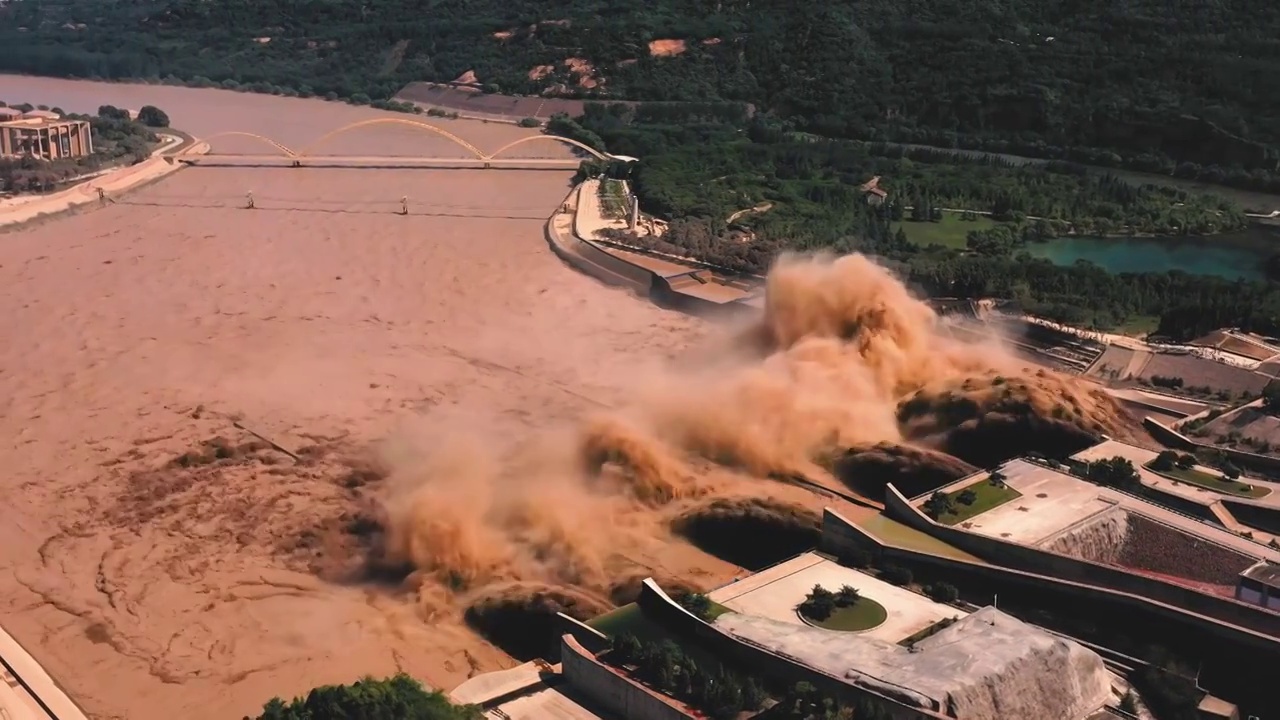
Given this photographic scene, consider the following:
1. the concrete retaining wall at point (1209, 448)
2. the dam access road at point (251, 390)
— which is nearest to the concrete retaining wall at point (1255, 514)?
the concrete retaining wall at point (1209, 448)

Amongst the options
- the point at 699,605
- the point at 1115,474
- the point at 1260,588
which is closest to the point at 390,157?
the point at 1115,474

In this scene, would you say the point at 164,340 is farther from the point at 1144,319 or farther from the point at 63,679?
the point at 1144,319

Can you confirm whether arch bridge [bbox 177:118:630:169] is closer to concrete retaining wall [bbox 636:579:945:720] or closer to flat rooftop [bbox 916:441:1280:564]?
flat rooftop [bbox 916:441:1280:564]

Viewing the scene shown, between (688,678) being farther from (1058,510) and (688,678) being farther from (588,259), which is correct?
(588,259)

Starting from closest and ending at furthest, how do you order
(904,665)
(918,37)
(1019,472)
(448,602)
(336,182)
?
1. (904,665)
2. (448,602)
3. (1019,472)
4. (336,182)
5. (918,37)

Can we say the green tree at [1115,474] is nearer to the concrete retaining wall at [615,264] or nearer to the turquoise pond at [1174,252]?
the concrete retaining wall at [615,264]

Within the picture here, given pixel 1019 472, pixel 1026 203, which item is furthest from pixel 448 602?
pixel 1026 203
